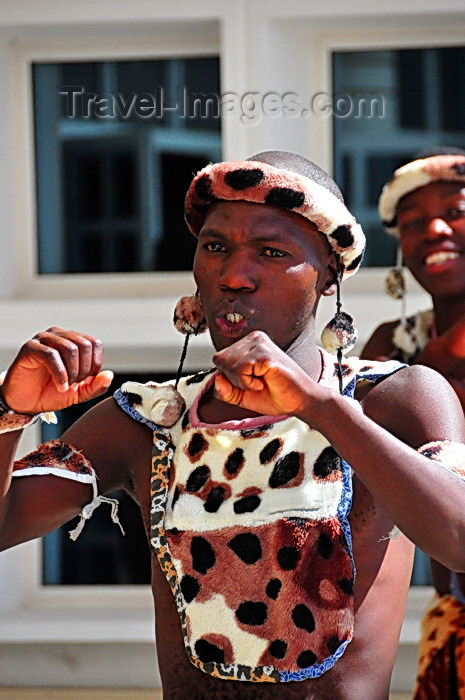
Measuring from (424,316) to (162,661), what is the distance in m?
1.23

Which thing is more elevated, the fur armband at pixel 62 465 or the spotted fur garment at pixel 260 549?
the fur armband at pixel 62 465

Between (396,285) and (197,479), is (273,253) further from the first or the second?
(396,285)

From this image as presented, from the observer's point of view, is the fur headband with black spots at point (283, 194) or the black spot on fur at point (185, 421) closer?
the fur headband with black spots at point (283, 194)

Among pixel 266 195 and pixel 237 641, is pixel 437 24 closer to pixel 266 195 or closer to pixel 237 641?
pixel 266 195

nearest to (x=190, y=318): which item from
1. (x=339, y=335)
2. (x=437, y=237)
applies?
(x=339, y=335)

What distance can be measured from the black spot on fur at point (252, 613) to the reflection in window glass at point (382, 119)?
1.71 meters

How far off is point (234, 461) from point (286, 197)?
1.38ft

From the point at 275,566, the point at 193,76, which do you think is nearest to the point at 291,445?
the point at 275,566

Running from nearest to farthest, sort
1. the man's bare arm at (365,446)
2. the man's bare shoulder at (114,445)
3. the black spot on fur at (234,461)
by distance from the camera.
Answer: the man's bare arm at (365,446)
the black spot on fur at (234,461)
the man's bare shoulder at (114,445)

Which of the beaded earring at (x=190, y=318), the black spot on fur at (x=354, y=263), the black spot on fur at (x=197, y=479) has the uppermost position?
the black spot on fur at (x=354, y=263)

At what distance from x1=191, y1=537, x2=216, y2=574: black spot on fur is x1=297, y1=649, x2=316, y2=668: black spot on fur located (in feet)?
0.63

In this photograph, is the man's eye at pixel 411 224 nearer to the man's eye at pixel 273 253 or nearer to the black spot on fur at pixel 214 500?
the man's eye at pixel 273 253

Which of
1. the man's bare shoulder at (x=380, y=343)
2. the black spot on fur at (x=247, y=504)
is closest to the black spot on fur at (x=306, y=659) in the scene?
the black spot on fur at (x=247, y=504)

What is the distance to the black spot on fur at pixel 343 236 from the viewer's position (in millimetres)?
1736
